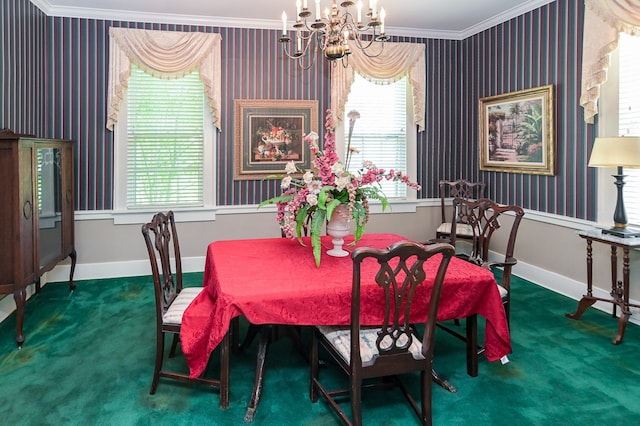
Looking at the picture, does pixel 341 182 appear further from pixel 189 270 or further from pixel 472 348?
pixel 189 270

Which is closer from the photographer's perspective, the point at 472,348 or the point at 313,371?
the point at 313,371

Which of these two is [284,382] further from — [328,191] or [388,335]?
[328,191]

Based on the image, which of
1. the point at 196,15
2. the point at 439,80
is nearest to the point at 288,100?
the point at 196,15

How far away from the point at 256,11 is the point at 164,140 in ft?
5.45

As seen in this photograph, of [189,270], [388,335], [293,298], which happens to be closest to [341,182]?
[293,298]

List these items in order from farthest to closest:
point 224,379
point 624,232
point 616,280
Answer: point 616,280 → point 624,232 → point 224,379

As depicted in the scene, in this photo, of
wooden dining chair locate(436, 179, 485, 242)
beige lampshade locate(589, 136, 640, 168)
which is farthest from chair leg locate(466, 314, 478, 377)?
wooden dining chair locate(436, 179, 485, 242)

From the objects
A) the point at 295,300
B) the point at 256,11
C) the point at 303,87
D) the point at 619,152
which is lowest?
the point at 295,300

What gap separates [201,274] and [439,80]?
363 centimetres

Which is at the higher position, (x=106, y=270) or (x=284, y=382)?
(x=106, y=270)

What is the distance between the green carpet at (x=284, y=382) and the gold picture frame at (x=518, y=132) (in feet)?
5.26

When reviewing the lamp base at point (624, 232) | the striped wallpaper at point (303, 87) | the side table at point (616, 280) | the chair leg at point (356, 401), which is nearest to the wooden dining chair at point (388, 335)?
the chair leg at point (356, 401)

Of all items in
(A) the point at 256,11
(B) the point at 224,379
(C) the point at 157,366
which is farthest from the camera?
(A) the point at 256,11

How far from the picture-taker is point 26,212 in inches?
134
